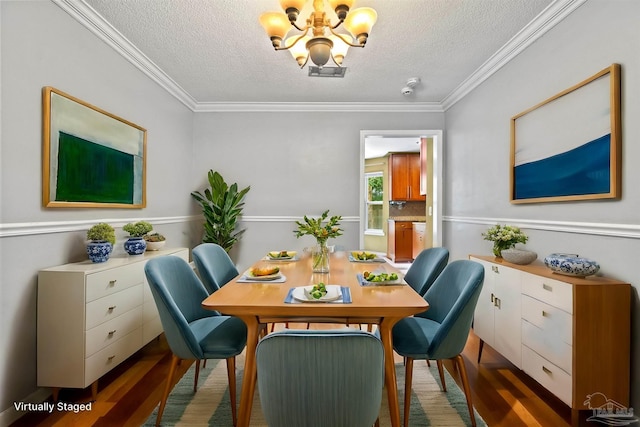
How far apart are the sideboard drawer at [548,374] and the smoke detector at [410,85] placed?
2.72 m

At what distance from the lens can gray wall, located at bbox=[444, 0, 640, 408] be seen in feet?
5.56

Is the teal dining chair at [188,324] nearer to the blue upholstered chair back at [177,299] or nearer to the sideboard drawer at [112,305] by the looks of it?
the blue upholstered chair back at [177,299]

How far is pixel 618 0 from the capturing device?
177 centimetres

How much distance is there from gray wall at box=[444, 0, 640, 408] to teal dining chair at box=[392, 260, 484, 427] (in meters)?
0.83

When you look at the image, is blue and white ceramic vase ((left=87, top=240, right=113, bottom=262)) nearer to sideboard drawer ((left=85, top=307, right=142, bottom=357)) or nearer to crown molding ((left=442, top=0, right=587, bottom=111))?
sideboard drawer ((left=85, top=307, right=142, bottom=357))

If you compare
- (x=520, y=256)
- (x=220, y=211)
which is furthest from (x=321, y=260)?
(x=220, y=211)

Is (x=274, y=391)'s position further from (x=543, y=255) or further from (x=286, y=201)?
(x=286, y=201)

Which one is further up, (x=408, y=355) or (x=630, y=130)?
(x=630, y=130)

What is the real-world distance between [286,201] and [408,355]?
297 centimetres

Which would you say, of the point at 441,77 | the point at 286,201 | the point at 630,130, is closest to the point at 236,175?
the point at 286,201

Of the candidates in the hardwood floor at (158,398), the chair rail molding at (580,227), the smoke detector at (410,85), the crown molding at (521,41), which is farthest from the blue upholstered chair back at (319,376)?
the smoke detector at (410,85)

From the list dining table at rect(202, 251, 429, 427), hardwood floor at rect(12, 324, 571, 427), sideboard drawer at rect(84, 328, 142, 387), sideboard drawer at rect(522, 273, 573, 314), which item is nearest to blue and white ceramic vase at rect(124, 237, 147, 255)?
sideboard drawer at rect(84, 328, 142, 387)

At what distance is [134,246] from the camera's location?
253 centimetres

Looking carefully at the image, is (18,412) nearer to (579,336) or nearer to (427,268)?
(427,268)
